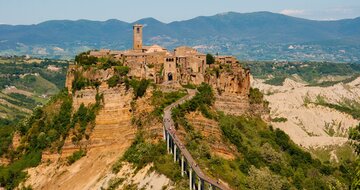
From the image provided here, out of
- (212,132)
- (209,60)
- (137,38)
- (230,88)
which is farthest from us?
(137,38)

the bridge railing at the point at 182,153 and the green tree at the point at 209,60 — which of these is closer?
the bridge railing at the point at 182,153

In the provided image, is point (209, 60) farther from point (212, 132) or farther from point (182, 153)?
point (182, 153)

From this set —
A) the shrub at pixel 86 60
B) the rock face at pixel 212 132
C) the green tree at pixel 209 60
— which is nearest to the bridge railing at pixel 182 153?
the rock face at pixel 212 132

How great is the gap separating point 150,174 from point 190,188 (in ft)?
19.3

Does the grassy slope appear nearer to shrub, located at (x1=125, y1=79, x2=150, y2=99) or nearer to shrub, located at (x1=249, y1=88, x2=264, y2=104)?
shrub, located at (x1=249, y1=88, x2=264, y2=104)

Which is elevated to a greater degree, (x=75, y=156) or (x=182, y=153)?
(x=182, y=153)

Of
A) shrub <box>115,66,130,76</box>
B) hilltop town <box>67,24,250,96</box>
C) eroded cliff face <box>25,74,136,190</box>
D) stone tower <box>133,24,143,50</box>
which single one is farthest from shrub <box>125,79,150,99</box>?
→ stone tower <box>133,24,143,50</box>

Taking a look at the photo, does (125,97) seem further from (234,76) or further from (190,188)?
(190,188)

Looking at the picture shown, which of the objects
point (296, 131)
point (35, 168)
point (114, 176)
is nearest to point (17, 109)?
point (296, 131)

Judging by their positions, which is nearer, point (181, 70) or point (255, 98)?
point (181, 70)

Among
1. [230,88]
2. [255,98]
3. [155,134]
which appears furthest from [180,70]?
[155,134]

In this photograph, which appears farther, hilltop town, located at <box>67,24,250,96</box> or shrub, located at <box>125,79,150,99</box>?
hilltop town, located at <box>67,24,250,96</box>

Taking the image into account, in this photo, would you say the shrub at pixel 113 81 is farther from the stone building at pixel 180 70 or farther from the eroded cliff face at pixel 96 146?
the stone building at pixel 180 70

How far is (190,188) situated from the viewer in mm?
43250
